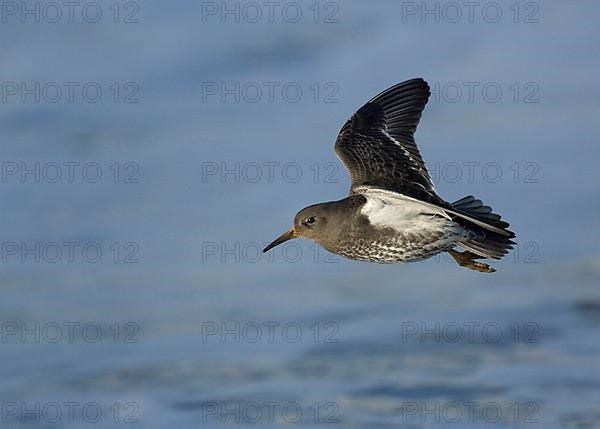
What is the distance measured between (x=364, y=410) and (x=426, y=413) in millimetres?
1107

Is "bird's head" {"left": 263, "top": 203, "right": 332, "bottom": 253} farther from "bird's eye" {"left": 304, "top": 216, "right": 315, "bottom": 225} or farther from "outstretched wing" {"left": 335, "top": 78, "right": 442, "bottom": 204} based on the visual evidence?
"outstretched wing" {"left": 335, "top": 78, "right": 442, "bottom": 204}

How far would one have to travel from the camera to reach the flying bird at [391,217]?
1491 cm

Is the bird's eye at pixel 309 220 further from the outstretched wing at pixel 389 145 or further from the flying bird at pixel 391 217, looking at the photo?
the outstretched wing at pixel 389 145

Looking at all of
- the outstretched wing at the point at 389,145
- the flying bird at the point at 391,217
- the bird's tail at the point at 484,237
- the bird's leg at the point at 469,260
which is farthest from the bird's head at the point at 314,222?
the bird's leg at the point at 469,260

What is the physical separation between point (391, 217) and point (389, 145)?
3.84 ft

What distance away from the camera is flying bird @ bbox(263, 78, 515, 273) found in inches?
587

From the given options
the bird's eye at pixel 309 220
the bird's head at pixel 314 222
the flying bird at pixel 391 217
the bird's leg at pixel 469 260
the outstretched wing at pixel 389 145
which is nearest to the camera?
the flying bird at pixel 391 217

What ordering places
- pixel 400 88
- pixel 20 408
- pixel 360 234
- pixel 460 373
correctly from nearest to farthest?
1. pixel 360 234
2. pixel 400 88
3. pixel 20 408
4. pixel 460 373

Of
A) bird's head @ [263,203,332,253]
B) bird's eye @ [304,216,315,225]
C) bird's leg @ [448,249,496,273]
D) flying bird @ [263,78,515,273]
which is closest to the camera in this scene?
flying bird @ [263,78,515,273]

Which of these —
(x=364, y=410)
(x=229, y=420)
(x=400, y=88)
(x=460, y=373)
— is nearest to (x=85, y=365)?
(x=229, y=420)

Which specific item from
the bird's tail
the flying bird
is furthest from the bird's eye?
the bird's tail

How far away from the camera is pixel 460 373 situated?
98.2 feet

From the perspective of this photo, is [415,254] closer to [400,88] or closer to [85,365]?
[400,88]

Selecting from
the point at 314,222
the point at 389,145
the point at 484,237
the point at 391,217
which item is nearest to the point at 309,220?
the point at 314,222
